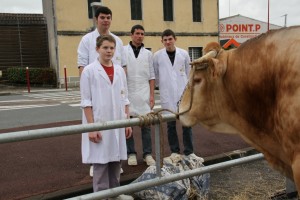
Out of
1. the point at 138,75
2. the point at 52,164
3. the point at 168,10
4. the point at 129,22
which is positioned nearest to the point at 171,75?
the point at 138,75

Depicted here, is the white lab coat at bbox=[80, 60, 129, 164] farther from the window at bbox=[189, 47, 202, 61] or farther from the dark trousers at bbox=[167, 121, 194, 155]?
the window at bbox=[189, 47, 202, 61]

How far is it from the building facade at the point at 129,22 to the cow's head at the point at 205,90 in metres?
19.8

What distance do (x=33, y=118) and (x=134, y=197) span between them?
7486 millimetres

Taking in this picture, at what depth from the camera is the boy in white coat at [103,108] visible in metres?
3.60

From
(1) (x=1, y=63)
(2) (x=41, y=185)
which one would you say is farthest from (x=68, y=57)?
(2) (x=41, y=185)

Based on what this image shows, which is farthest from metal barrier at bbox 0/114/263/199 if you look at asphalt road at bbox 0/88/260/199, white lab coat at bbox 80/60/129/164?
asphalt road at bbox 0/88/260/199

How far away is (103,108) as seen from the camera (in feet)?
12.0

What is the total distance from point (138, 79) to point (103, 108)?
1.79 m

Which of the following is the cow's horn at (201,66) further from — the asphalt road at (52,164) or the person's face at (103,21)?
the asphalt road at (52,164)

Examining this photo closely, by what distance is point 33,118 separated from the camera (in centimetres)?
1100

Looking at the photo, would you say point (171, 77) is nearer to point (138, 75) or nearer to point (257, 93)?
point (138, 75)

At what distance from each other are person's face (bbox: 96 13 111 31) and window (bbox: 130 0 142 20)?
23.0m

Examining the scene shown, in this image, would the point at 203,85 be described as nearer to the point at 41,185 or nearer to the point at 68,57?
the point at 41,185

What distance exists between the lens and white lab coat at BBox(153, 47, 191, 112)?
17.7 feet
